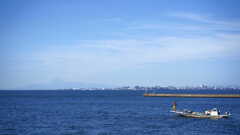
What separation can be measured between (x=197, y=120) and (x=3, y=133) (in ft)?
104

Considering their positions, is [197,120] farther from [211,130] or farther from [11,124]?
[11,124]

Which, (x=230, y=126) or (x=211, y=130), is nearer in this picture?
(x=211, y=130)

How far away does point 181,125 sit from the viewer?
5219 centimetres

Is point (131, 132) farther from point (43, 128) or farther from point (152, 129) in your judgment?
point (43, 128)

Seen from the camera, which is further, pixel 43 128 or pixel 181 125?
pixel 181 125

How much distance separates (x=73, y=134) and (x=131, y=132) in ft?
23.6

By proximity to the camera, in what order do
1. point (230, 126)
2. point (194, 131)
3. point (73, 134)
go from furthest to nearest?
point (230, 126)
point (194, 131)
point (73, 134)

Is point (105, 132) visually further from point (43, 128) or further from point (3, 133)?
point (3, 133)

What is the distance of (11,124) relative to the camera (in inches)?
2069

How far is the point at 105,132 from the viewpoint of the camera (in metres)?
44.8

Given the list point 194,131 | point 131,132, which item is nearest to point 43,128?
point 131,132

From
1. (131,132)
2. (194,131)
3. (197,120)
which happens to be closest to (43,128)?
(131,132)

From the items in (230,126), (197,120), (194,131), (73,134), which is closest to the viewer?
(73,134)

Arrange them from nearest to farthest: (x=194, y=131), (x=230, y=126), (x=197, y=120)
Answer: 1. (x=194, y=131)
2. (x=230, y=126)
3. (x=197, y=120)
